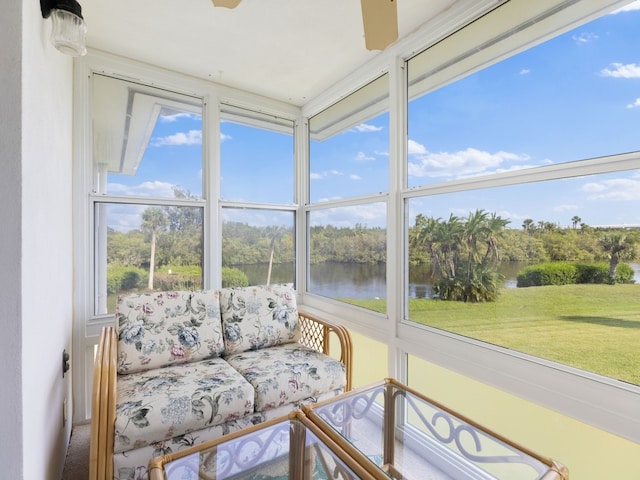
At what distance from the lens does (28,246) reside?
946 millimetres

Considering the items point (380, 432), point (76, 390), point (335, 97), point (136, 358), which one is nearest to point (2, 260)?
point (136, 358)

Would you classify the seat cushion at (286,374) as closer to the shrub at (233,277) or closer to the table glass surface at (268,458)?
the table glass surface at (268,458)

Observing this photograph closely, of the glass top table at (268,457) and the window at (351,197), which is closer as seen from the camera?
the glass top table at (268,457)

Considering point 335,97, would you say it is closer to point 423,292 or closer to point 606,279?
point 423,292

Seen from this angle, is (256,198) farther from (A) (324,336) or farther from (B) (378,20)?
(B) (378,20)

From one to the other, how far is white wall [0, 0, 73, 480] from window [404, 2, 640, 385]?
6.30ft

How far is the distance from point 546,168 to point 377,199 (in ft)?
3.62

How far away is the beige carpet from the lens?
1.65 m

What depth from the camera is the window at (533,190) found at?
1264mm

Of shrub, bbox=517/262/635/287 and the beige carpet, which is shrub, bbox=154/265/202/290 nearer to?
the beige carpet

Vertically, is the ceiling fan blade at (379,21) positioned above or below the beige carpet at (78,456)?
above

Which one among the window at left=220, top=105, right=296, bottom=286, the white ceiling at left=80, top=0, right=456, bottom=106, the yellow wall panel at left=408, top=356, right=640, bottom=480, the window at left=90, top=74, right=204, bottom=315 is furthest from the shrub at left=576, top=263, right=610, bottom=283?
the window at left=90, top=74, right=204, bottom=315

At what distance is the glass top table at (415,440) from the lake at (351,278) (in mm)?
744

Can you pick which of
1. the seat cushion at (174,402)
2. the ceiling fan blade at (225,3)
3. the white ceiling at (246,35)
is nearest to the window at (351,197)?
the white ceiling at (246,35)
